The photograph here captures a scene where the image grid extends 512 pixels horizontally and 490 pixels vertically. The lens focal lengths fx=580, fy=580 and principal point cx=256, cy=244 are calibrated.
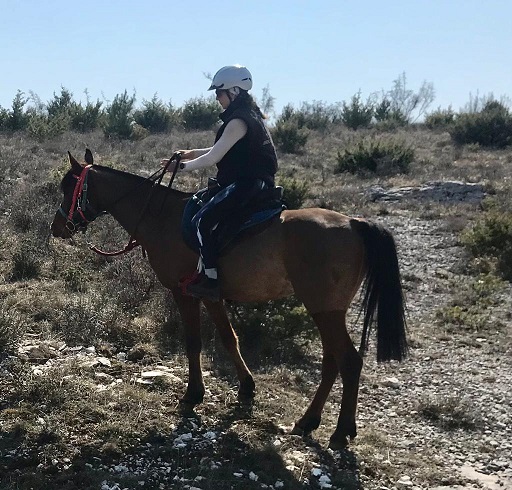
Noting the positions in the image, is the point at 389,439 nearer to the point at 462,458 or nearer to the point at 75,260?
the point at 462,458

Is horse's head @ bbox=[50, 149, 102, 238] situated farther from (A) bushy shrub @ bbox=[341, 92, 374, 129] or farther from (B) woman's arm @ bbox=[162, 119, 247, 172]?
(A) bushy shrub @ bbox=[341, 92, 374, 129]

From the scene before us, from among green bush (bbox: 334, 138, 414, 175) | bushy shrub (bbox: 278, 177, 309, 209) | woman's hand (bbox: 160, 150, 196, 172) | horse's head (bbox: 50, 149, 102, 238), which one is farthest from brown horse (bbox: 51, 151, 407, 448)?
green bush (bbox: 334, 138, 414, 175)

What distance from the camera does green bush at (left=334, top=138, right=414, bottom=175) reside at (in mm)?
17953

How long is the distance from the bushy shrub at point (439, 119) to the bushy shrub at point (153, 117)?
14.2 metres

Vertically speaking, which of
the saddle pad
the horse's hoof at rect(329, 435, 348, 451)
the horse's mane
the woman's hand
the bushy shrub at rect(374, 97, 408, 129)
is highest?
the bushy shrub at rect(374, 97, 408, 129)

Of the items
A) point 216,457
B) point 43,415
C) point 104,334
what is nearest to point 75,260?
point 104,334

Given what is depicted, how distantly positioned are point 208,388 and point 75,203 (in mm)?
2123

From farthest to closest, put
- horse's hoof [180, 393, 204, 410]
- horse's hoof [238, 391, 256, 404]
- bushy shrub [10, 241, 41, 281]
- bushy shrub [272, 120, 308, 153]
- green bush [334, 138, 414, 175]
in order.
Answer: bushy shrub [272, 120, 308, 153] < green bush [334, 138, 414, 175] < bushy shrub [10, 241, 41, 281] < horse's hoof [238, 391, 256, 404] < horse's hoof [180, 393, 204, 410]

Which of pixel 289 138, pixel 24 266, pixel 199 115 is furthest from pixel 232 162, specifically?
pixel 199 115

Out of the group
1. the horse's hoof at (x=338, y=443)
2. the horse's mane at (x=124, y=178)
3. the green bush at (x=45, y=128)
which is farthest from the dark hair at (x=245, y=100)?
the green bush at (x=45, y=128)

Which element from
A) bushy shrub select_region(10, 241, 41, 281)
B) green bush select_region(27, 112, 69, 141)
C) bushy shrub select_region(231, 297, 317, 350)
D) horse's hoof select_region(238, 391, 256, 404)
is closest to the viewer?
horse's hoof select_region(238, 391, 256, 404)

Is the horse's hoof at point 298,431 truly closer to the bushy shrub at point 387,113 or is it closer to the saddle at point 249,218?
the saddle at point 249,218

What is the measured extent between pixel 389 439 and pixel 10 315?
3780 millimetres

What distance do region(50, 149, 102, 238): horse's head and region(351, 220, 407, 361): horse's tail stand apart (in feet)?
8.09
